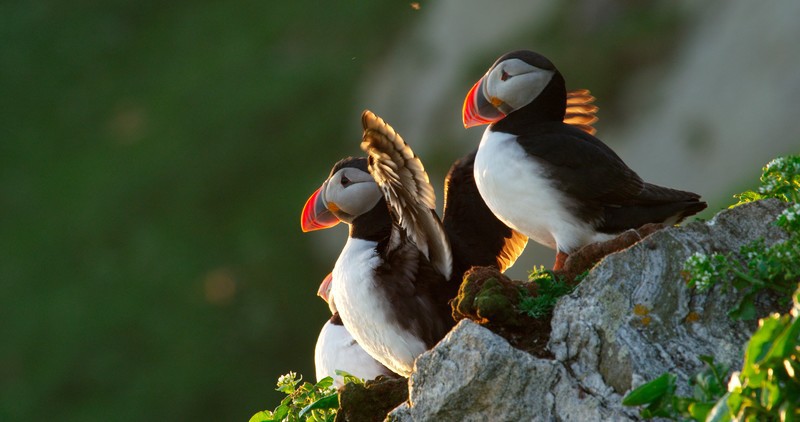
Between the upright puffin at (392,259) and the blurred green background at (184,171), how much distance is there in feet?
23.4

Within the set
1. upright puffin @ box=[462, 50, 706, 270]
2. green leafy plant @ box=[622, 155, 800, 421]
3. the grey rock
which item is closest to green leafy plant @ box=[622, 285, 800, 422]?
green leafy plant @ box=[622, 155, 800, 421]

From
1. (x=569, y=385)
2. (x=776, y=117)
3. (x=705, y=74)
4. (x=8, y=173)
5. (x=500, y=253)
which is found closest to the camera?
(x=569, y=385)

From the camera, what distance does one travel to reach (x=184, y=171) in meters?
14.1

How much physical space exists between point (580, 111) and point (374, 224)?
3.79ft

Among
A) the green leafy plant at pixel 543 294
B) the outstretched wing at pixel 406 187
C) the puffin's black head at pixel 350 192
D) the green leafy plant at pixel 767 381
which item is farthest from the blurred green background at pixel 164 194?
the green leafy plant at pixel 767 381

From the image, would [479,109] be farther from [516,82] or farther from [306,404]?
[306,404]

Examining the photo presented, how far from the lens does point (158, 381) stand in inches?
482

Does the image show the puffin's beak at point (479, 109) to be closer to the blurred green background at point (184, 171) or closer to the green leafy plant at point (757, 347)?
the green leafy plant at point (757, 347)

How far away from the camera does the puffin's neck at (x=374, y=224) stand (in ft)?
15.1

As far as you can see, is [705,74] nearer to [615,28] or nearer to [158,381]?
[615,28]

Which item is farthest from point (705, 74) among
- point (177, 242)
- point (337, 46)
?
point (177, 242)

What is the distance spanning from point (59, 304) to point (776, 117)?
764cm

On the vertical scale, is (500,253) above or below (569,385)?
above

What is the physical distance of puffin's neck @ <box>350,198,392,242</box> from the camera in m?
4.59
